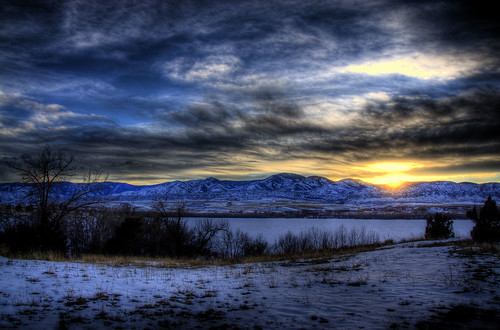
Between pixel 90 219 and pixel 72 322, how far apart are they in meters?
45.5

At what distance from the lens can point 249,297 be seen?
35.1 feet

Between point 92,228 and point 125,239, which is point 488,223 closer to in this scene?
point 125,239

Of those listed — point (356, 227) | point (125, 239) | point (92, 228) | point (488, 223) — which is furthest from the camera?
point (356, 227)

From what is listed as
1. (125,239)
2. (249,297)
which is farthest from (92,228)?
(249,297)

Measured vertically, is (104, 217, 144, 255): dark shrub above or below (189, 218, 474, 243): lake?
above

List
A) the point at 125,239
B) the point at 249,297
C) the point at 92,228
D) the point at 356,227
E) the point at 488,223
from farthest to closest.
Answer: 1. the point at 356,227
2. the point at 92,228
3. the point at 125,239
4. the point at 488,223
5. the point at 249,297

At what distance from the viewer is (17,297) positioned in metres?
9.16

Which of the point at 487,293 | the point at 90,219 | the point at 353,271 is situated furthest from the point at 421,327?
the point at 90,219

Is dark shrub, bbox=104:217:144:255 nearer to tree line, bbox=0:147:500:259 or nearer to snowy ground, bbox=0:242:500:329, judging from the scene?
tree line, bbox=0:147:500:259

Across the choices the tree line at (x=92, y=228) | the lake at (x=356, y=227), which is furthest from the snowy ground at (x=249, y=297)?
the lake at (x=356, y=227)

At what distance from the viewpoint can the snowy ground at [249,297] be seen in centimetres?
783

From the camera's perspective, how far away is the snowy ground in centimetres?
783

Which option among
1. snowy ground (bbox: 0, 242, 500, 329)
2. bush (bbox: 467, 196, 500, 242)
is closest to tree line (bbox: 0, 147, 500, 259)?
bush (bbox: 467, 196, 500, 242)

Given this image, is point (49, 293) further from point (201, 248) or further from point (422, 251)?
point (201, 248)
